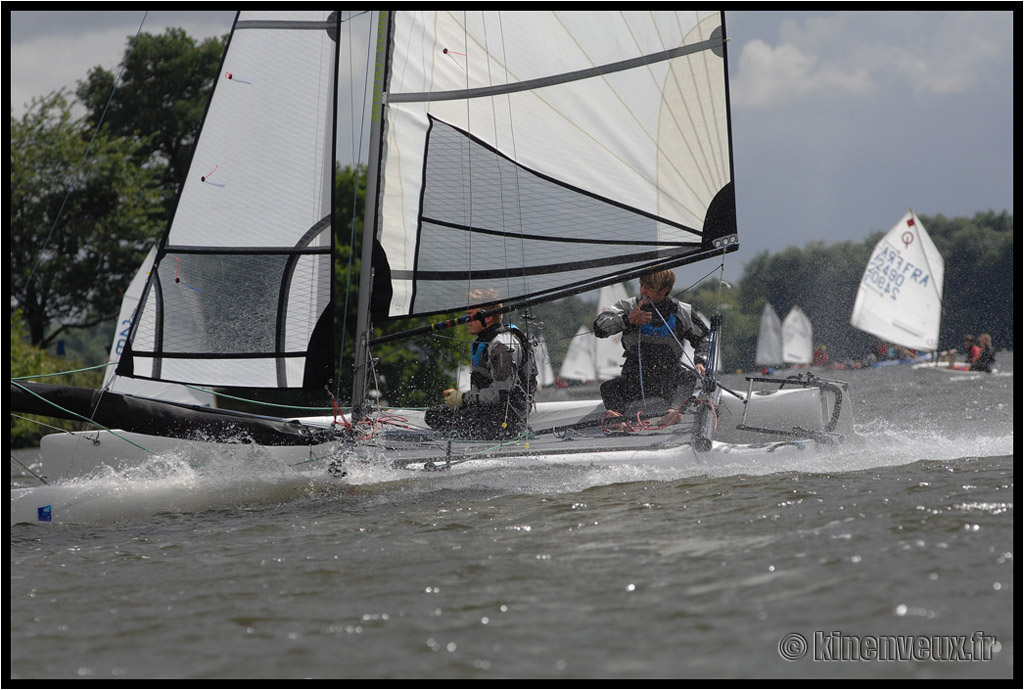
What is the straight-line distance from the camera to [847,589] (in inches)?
128

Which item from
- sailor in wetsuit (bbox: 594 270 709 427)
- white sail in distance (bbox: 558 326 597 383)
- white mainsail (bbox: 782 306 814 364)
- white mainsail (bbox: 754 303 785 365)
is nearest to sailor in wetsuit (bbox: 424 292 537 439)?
sailor in wetsuit (bbox: 594 270 709 427)

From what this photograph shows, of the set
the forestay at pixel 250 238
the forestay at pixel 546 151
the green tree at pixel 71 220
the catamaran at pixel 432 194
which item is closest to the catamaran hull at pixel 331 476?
the catamaran at pixel 432 194

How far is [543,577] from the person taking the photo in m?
3.71

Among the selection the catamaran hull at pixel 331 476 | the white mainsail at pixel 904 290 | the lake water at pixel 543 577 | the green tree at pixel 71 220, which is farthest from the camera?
the white mainsail at pixel 904 290

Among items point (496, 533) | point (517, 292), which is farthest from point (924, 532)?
point (517, 292)

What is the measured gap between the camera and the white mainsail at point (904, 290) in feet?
75.0

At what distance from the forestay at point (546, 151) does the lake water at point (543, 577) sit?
1.66 meters

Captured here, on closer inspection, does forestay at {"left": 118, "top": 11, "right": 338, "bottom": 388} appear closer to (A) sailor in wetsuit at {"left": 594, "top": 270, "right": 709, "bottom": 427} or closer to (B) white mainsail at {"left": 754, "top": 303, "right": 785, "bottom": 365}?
(A) sailor in wetsuit at {"left": 594, "top": 270, "right": 709, "bottom": 427}

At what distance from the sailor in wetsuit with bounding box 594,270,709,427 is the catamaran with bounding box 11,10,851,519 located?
0.45ft

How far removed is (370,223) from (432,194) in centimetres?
48

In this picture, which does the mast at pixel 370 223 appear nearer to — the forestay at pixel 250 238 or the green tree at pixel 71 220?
the forestay at pixel 250 238

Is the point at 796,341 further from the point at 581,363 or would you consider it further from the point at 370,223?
the point at 370,223

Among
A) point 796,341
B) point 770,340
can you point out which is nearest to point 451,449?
point 770,340

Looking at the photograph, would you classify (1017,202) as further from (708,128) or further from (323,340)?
(323,340)
